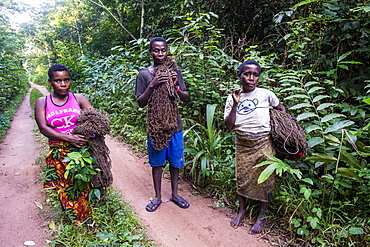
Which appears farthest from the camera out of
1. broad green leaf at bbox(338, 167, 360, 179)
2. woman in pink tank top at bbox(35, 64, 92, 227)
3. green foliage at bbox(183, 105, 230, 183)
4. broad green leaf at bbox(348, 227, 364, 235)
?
green foliage at bbox(183, 105, 230, 183)

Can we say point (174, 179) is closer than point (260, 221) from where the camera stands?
No

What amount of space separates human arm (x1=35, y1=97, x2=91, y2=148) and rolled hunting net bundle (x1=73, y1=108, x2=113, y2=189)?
64mm

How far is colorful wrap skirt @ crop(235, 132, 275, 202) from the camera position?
228cm

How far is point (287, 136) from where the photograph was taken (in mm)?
2170

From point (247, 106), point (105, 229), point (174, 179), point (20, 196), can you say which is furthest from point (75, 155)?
point (247, 106)

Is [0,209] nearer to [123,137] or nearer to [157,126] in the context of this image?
[157,126]

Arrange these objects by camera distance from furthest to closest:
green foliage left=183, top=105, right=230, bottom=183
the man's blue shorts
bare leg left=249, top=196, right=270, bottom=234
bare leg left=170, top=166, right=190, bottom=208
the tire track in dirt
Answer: green foliage left=183, top=105, right=230, bottom=183, bare leg left=170, top=166, right=190, bottom=208, the man's blue shorts, bare leg left=249, top=196, right=270, bottom=234, the tire track in dirt

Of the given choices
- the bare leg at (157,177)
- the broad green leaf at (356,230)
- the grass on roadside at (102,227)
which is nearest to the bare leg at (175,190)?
the bare leg at (157,177)

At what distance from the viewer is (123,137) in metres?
5.17

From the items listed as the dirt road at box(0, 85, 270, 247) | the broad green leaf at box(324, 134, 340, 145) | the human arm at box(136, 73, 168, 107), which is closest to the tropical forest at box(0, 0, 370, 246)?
the broad green leaf at box(324, 134, 340, 145)

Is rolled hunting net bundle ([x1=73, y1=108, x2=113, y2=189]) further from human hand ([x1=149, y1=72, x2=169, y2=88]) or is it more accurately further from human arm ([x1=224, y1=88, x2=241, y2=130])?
human arm ([x1=224, y1=88, x2=241, y2=130])

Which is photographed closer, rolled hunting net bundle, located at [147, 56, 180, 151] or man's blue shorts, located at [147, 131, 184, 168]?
rolled hunting net bundle, located at [147, 56, 180, 151]

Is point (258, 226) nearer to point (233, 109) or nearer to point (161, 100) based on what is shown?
point (233, 109)

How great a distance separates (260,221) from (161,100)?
1.62 m
